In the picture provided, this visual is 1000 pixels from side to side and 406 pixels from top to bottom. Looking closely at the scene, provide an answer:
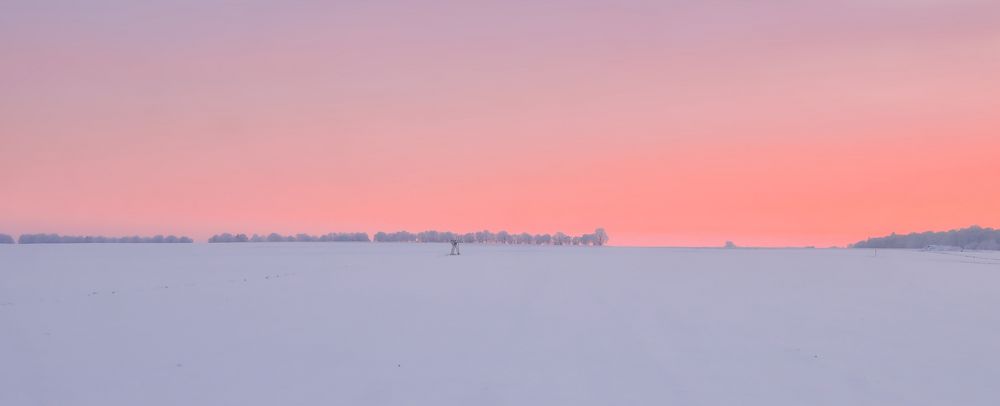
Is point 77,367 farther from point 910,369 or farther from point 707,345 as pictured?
point 910,369

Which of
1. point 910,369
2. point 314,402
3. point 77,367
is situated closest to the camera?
point 314,402

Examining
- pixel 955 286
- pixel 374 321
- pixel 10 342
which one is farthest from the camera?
pixel 955 286

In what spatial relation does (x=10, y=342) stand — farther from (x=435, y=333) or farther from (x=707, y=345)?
(x=707, y=345)

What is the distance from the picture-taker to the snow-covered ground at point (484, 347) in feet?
28.9

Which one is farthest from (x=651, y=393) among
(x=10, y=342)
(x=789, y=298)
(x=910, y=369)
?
(x=789, y=298)

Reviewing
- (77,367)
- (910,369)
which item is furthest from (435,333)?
(910,369)

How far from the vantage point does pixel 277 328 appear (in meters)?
13.1

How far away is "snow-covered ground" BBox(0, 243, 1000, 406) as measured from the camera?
882 cm

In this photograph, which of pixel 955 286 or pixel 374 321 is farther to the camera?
pixel 955 286

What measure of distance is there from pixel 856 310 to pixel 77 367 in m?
16.0

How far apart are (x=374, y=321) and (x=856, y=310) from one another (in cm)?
1134

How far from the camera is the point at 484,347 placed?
11688 millimetres

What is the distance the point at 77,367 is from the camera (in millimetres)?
9695

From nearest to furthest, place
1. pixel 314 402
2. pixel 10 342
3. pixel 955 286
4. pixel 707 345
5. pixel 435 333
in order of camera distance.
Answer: pixel 314 402, pixel 10 342, pixel 707 345, pixel 435 333, pixel 955 286
